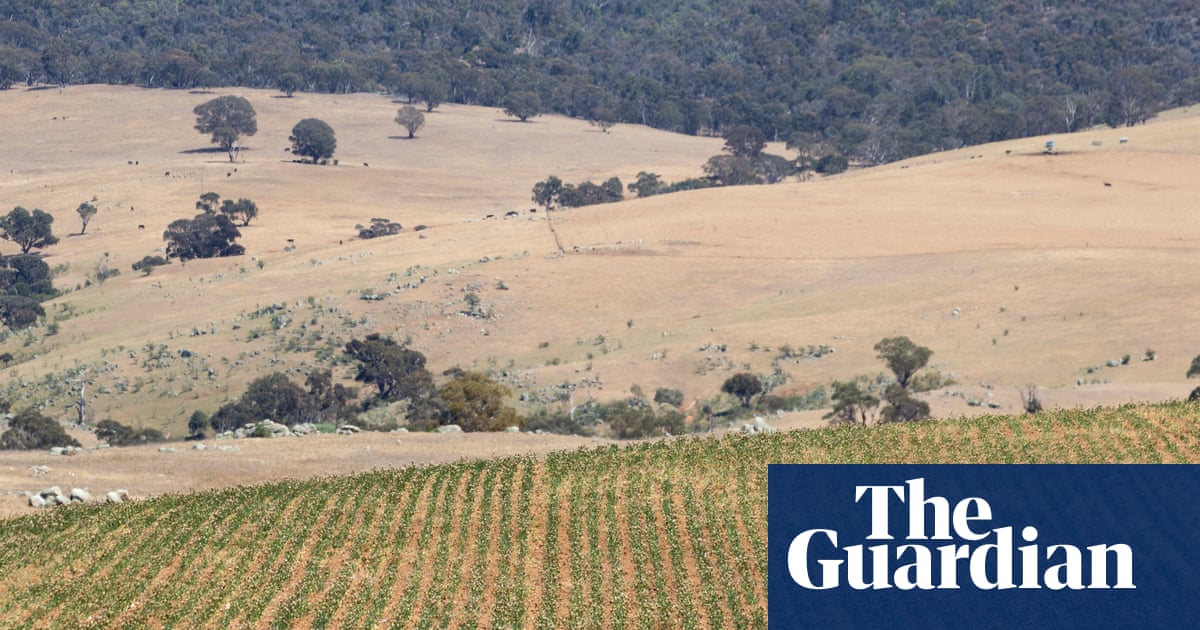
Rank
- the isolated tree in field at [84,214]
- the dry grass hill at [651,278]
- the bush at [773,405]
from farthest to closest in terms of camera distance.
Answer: the isolated tree in field at [84,214] → the dry grass hill at [651,278] → the bush at [773,405]

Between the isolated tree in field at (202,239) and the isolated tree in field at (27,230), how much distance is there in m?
12.3

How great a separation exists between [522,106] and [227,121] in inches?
1540

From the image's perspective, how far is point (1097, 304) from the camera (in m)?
64.4

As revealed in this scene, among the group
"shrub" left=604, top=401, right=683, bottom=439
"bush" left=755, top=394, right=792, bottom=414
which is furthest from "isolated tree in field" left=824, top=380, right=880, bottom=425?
"shrub" left=604, top=401, right=683, bottom=439

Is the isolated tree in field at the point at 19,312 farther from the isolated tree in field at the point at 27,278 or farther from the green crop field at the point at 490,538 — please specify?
the green crop field at the point at 490,538

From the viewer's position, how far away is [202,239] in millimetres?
97875

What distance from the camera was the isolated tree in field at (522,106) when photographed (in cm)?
17812

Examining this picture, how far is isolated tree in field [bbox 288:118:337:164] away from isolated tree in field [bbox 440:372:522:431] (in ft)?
335

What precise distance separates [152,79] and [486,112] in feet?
142

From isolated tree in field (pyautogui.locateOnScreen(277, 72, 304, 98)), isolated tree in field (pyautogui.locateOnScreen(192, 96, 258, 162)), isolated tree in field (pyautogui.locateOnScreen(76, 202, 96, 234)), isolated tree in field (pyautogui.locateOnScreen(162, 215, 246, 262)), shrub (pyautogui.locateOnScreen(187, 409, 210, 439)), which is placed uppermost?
isolated tree in field (pyautogui.locateOnScreen(277, 72, 304, 98))

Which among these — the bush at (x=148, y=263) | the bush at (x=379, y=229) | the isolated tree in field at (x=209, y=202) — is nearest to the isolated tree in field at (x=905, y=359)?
the bush at (x=148, y=263)

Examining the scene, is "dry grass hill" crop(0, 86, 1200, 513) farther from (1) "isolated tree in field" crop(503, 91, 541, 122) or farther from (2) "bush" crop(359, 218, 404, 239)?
(1) "isolated tree in field" crop(503, 91, 541, 122)

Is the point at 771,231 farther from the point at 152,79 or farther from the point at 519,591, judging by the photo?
the point at 152,79

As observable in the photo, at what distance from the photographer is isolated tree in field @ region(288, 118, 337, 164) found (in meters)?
144
